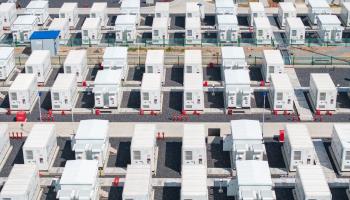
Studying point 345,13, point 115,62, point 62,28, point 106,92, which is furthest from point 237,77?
point 345,13

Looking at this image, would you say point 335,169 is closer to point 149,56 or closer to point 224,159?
point 224,159

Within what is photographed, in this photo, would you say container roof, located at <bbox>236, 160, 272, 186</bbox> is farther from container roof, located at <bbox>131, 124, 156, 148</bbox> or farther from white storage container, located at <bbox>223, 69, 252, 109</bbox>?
white storage container, located at <bbox>223, 69, 252, 109</bbox>

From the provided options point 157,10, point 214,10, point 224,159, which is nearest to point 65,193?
point 224,159

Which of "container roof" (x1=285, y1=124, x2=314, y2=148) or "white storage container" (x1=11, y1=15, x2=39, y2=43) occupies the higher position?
"white storage container" (x1=11, y1=15, x2=39, y2=43)

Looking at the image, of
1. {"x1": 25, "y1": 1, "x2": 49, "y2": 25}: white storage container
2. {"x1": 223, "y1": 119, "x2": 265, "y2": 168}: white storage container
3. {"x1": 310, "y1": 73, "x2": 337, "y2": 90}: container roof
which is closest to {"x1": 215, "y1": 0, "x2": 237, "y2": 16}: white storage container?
{"x1": 25, "y1": 1, "x2": 49, "y2": 25}: white storage container

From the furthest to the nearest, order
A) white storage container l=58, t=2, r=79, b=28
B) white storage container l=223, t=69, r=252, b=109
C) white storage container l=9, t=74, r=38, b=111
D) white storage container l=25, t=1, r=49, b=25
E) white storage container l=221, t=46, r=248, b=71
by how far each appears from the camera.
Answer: white storage container l=25, t=1, r=49, b=25 → white storage container l=58, t=2, r=79, b=28 → white storage container l=221, t=46, r=248, b=71 → white storage container l=9, t=74, r=38, b=111 → white storage container l=223, t=69, r=252, b=109

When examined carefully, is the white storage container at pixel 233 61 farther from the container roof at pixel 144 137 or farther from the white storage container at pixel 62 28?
the white storage container at pixel 62 28
